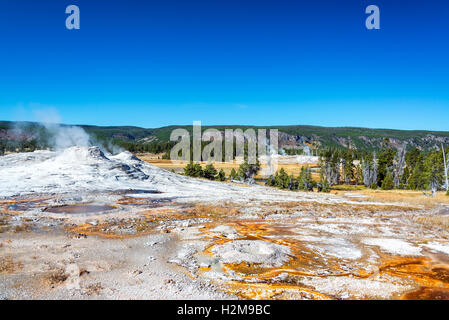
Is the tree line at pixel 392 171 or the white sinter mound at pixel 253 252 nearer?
the white sinter mound at pixel 253 252

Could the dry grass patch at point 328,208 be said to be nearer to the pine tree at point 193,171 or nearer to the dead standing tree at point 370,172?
the pine tree at point 193,171

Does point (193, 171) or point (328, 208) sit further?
point (193, 171)

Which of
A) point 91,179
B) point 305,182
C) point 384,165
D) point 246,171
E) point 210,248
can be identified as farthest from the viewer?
point 384,165

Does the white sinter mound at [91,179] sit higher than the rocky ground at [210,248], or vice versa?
the white sinter mound at [91,179]

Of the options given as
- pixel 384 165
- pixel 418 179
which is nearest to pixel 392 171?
pixel 384 165

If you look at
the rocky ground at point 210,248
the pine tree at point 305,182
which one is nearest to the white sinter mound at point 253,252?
the rocky ground at point 210,248

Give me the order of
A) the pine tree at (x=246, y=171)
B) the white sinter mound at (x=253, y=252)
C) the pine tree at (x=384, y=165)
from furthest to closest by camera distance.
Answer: the pine tree at (x=384, y=165) → the pine tree at (x=246, y=171) → the white sinter mound at (x=253, y=252)

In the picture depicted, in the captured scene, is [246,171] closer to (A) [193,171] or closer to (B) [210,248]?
(A) [193,171]

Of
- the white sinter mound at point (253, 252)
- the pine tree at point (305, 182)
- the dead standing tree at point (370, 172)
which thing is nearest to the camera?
the white sinter mound at point (253, 252)

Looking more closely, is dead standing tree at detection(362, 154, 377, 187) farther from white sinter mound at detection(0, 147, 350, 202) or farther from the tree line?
white sinter mound at detection(0, 147, 350, 202)

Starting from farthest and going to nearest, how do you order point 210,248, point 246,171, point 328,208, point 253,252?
point 246,171
point 328,208
point 210,248
point 253,252

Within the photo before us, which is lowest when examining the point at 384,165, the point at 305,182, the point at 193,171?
the point at 305,182

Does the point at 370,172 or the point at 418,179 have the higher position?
the point at 370,172

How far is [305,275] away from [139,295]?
22.9 feet
